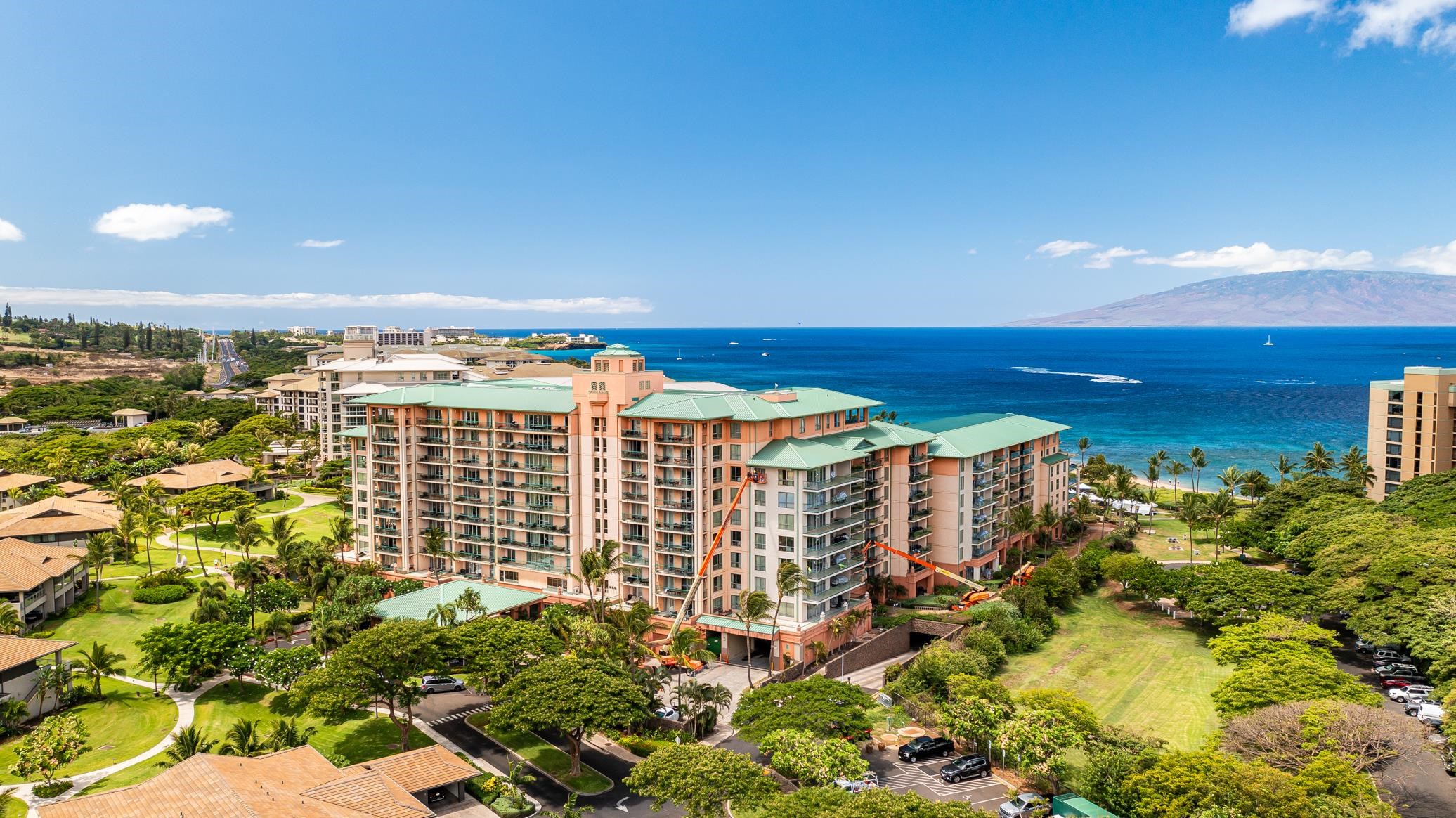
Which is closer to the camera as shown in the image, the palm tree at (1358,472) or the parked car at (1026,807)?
the parked car at (1026,807)

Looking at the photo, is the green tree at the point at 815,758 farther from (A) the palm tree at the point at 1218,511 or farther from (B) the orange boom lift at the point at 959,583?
(A) the palm tree at the point at 1218,511

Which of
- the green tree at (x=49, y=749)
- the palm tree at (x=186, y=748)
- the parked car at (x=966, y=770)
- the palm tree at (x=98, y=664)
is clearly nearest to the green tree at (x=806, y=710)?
the parked car at (x=966, y=770)

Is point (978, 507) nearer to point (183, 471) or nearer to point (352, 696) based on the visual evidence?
point (352, 696)

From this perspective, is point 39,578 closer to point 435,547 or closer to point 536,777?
point 435,547

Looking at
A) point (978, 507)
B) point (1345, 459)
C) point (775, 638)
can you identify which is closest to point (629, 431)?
point (775, 638)

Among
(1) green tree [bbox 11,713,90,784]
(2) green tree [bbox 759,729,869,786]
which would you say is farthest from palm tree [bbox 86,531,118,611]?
→ (2) green tree [bbox 759,729,869,786]
